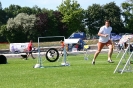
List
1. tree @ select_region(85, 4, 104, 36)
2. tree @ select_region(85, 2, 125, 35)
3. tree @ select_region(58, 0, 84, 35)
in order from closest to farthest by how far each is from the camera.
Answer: tree @ select_region(58, 0, 84, 35), tree @ select_region(85, 2, 125, 35), tree @ select_region(85, 4, 104, 36)

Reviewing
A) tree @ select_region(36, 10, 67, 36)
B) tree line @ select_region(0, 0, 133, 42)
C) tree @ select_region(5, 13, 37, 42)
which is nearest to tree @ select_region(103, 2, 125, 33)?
tree line @ select_region(0, 0, 133, 42)

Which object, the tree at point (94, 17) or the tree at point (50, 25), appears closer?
the tree at point (50, 25)

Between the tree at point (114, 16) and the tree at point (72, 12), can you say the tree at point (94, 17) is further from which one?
the tree at point (72, 12)

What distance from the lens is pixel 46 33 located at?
100312mm

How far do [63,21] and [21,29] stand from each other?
11490 millimetres

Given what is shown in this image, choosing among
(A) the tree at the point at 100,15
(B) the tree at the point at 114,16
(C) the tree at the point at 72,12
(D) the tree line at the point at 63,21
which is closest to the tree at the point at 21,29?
(D) the tree line at the point at 63,21

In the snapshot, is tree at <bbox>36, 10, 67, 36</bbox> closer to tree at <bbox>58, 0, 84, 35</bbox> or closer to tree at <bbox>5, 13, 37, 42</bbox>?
tree at <bbox>5, 13, 37, 42</bbox>

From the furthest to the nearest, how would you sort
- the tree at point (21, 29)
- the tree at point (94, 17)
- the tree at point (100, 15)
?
the tree at point (94, 17), the tree at point (100, 15), the tree at point (21, 29)

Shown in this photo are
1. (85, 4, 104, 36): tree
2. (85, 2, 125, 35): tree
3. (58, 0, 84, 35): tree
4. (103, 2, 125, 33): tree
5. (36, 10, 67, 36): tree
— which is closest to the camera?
(58, 0, 84, 35): tree

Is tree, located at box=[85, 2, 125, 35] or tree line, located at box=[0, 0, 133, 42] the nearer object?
tree line, located at box=[0, 0, 133, 42]

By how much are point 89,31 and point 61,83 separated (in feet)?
372

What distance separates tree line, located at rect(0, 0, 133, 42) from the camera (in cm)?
8688

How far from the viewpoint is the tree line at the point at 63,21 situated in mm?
86875

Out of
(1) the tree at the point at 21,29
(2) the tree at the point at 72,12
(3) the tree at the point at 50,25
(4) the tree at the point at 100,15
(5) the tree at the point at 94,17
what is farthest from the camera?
(5) the tree at the point at 94,17
